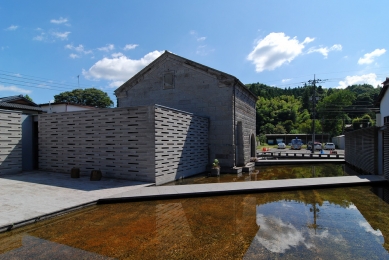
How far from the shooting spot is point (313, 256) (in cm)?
399

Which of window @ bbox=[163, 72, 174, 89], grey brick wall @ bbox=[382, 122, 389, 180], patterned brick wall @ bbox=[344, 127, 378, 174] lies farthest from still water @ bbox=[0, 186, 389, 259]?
→ window @ bbox=[163, 72, 174, 89]

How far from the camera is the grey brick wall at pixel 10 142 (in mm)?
11221

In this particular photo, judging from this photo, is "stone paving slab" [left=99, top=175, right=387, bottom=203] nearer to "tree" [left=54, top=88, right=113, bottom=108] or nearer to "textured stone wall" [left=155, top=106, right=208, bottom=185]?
"textured stone wall" [left=155, top=106, right=208, bottom=185]

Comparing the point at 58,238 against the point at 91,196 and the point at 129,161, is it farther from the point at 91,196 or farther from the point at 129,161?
the point at 129,161

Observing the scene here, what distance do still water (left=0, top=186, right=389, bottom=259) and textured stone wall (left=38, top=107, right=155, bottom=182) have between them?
3.14m

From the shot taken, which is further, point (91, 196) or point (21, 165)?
point (21, 165)

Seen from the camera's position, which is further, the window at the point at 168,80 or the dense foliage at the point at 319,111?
the dense foliage at the point at 319,111

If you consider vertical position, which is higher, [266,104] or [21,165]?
[266,104]

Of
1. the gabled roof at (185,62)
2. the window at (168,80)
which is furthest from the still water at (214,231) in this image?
the window at (168,80)

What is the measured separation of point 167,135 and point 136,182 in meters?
2.55

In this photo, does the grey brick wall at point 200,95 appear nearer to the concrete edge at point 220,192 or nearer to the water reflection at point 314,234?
the concrete edge at point 220,192

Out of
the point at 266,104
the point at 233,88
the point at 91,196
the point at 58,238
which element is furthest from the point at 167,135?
the point at 266,104

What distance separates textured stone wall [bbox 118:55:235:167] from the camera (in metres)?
14.2

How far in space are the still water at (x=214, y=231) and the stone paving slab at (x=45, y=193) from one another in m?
0.43
